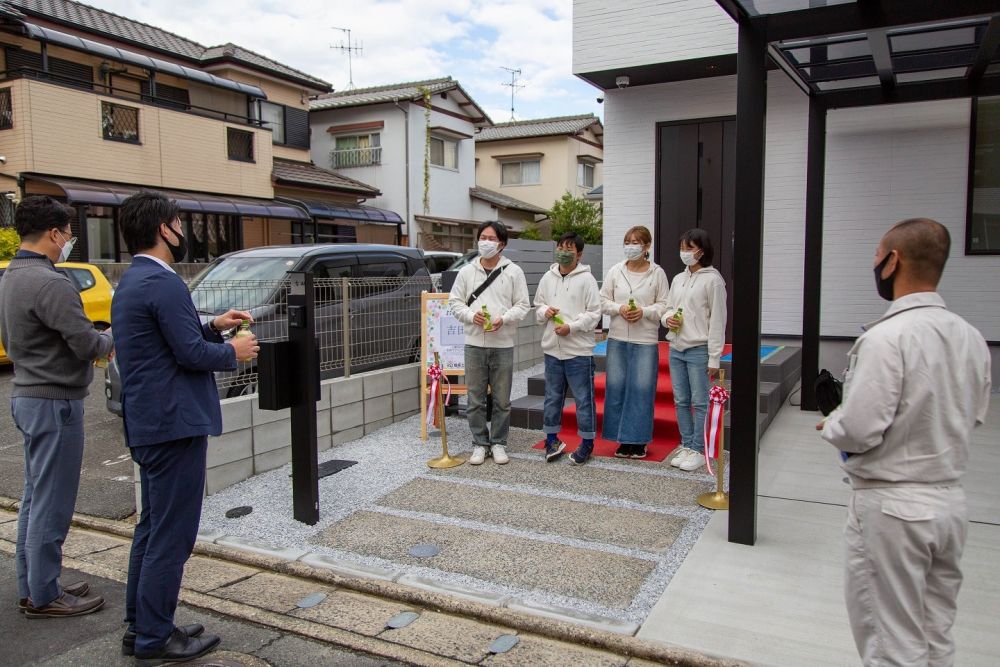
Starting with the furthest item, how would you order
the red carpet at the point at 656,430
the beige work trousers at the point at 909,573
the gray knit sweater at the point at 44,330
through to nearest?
the red carpet at the point at 656,430, the gray knit sweater at the point at 44,330, the beige work trousers at the point at 909,573

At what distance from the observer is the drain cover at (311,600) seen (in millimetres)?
3457

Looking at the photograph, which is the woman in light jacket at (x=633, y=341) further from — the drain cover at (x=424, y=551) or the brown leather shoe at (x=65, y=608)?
the brown leather shoe at (x=65, y=608)

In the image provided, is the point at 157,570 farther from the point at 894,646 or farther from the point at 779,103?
the point at 779,103

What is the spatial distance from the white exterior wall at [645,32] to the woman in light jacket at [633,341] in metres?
3.30

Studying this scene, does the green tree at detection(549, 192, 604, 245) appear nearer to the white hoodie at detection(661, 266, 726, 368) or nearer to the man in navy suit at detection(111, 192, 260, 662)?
the white hoodie at detection(661, 266, 726, 368)

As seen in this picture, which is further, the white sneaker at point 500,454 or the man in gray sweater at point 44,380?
the white sneaker at point 500,454

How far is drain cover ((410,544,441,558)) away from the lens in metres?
Result: 3.95

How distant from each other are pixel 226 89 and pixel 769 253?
1650 centimetres

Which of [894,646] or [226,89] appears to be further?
[226,89]

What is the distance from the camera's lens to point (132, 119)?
1680 centimetres

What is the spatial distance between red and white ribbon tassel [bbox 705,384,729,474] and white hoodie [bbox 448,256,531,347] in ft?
5.08

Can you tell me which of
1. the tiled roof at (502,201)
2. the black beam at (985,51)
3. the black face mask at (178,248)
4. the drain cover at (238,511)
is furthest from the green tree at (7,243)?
the tiled roof at (502,201)

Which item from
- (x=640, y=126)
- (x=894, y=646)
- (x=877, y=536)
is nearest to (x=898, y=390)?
(x=877, y=536)

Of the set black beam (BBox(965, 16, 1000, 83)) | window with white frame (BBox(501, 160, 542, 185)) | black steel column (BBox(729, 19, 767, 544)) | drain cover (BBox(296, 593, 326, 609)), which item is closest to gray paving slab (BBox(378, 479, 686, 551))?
black steel column (BBox(729, 19, 767, 544))
